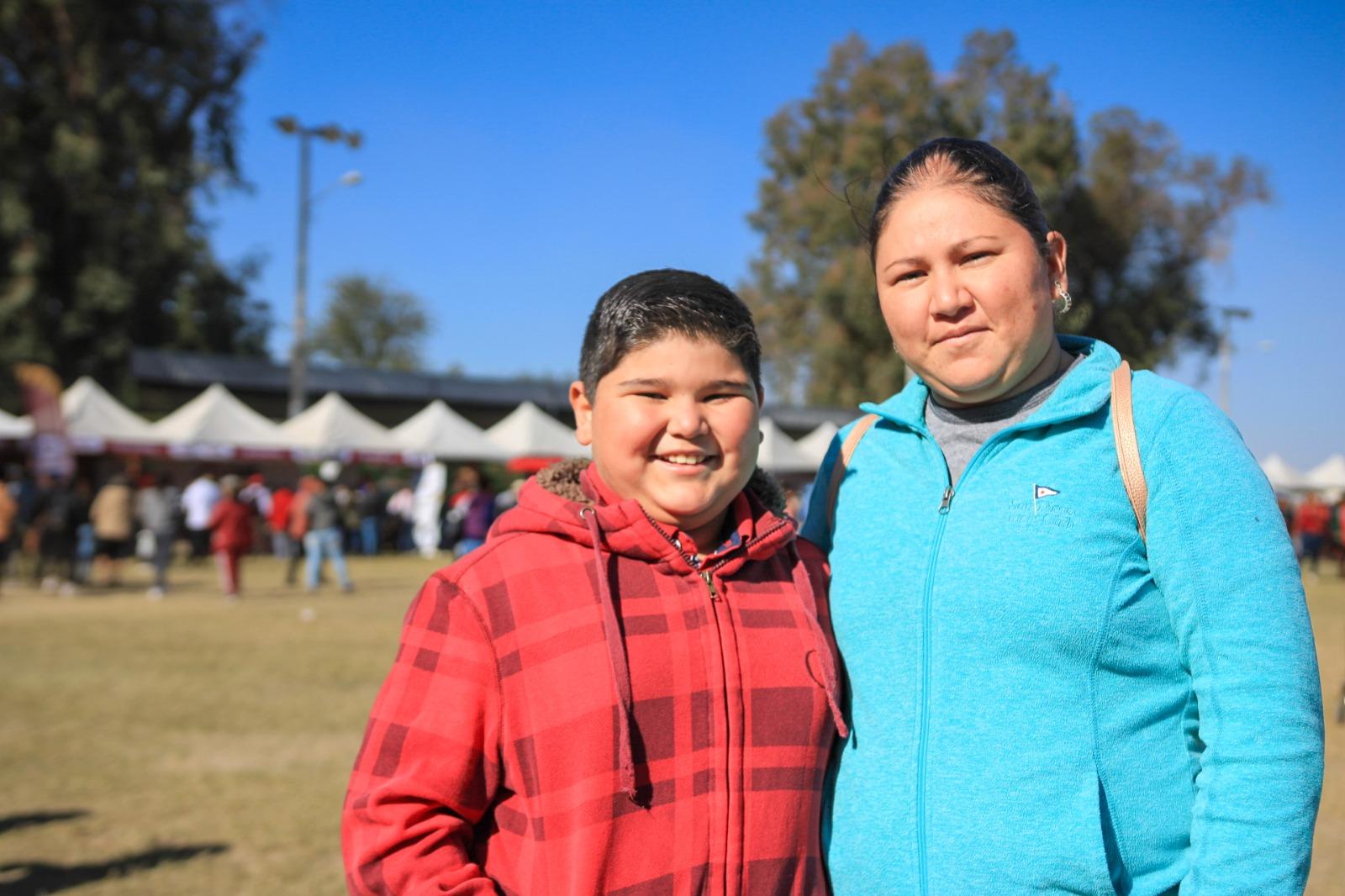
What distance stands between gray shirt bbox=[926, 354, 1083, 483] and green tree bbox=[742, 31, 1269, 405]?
20.5 m

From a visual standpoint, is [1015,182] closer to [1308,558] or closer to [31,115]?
[1308,558]

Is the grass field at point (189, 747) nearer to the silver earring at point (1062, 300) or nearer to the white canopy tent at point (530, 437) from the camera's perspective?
the silver earring at point (1062, 300)

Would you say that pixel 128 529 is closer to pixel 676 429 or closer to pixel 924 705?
pixel 676 429

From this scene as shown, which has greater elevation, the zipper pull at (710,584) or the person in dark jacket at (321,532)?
the zipper pull at (710,584)

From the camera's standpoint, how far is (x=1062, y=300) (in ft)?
6.26

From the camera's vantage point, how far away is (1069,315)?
2.04 m

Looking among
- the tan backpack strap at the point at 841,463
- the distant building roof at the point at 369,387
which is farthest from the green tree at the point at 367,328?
the tan backpack strap at the point at 841,463

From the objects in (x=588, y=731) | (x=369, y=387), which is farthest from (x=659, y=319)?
(x=369, y=387)

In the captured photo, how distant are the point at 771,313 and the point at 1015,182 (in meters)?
25.2

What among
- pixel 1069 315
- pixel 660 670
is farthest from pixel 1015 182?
pixel 660 670

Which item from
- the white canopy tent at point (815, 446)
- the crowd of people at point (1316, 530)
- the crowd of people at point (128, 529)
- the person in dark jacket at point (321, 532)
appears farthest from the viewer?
the crowd of people at point (1316, 530)

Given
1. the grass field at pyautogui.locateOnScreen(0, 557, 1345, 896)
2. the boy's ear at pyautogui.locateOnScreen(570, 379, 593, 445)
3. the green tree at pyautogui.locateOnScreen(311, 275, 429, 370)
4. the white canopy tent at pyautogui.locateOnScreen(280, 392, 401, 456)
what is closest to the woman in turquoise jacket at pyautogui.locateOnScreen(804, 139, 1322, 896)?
the boy's ear at pyautogui.locateOnScreen(570, 379, 593, 445)

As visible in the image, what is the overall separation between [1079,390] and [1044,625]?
0.40m

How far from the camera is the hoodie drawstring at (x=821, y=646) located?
71.8 inches
